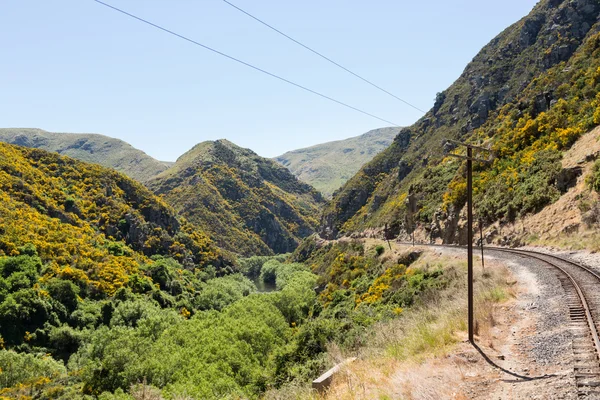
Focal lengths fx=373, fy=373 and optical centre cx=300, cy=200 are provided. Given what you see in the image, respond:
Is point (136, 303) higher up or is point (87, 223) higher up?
point (87, 223)

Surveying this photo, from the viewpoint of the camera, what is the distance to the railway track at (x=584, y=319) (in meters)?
8.47

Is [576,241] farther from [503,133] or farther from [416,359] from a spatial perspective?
[503,133]

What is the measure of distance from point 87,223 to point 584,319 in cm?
9284

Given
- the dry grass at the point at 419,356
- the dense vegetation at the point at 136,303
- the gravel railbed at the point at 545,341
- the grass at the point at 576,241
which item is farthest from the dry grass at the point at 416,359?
the grass at the point at 576,241

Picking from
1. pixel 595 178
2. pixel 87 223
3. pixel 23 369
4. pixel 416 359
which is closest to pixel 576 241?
pixel 595 178

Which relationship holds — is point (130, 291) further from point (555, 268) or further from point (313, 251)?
point (313, 251)

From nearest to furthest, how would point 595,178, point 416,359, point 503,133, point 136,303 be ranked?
point 416,359 < point 595,178 < point 136,303 < point 503,133

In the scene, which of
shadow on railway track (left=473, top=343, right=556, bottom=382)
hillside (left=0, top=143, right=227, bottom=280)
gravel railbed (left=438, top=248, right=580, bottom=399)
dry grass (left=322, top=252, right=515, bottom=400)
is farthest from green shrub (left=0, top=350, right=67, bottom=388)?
gravel railbed (left=438, top=248, right=580, bottom=399)

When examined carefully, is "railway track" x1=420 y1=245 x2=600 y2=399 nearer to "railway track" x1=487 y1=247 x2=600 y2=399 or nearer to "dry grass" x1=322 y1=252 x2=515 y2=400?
"railway track" x1=487 y1=247 x2=600 y2=399

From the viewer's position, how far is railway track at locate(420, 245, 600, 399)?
8.47 metres

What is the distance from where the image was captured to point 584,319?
1270cm

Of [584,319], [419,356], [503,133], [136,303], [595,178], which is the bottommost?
[136,303]

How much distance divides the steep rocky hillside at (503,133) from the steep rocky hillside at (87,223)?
186 ft

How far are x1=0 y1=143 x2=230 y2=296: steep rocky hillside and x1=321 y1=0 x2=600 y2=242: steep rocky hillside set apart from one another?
56.8 metres
